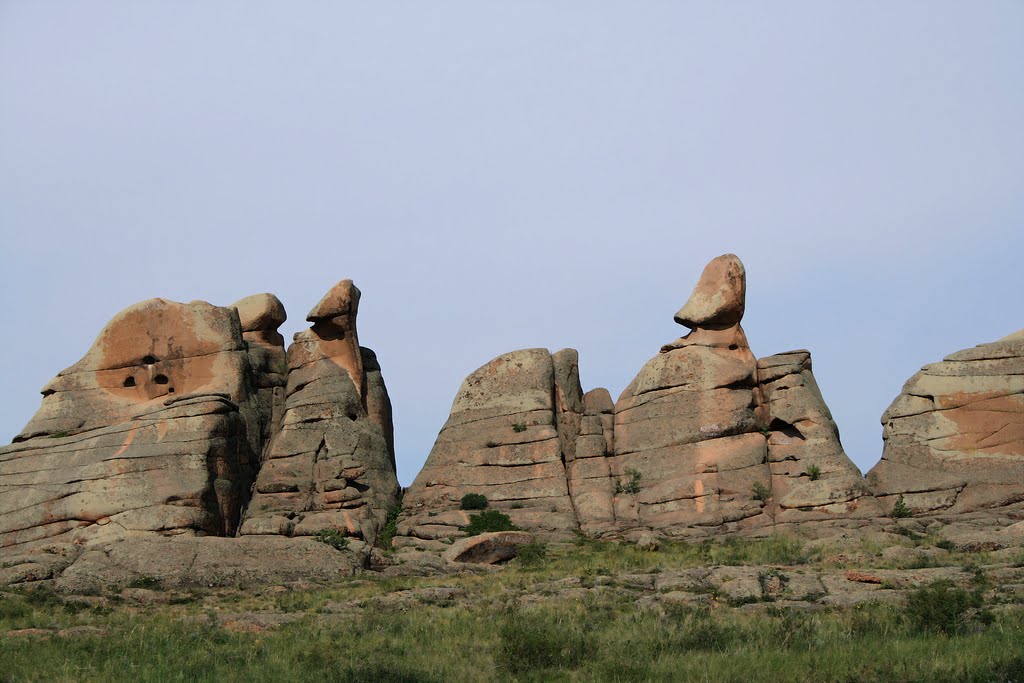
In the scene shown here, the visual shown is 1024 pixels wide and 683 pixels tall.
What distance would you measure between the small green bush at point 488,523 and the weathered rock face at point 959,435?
1388 centimetres

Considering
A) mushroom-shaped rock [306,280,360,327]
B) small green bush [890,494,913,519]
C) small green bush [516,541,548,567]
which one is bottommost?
small green bush [516,541,548,567]

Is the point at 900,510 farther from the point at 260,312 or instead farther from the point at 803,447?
the point at 260,312

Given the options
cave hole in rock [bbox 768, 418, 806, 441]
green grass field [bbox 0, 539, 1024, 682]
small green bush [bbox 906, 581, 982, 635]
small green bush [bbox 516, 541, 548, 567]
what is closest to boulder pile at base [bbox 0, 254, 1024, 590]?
cave hole in rock [bbox 768, 418, 806, 441]

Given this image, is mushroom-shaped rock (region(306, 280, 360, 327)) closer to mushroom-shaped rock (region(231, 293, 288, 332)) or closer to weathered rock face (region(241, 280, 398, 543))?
weathered rock face (region(241, 280, 398, 543))

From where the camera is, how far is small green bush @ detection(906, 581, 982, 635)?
2431 cm

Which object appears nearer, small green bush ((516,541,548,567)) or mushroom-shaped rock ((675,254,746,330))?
small green bush ((516,541,548,567))

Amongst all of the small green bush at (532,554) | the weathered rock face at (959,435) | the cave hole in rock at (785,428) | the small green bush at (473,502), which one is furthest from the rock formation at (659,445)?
the small green bush at (532,554)

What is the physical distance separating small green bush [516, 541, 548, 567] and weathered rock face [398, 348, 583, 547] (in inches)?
131

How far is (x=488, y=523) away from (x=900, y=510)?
49.7 ft

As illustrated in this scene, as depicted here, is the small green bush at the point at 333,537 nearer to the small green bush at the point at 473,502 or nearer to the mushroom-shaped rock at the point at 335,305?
the small green bush at the point at 473,502

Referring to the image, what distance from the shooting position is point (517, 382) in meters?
51.6

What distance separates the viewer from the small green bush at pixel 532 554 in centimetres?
4099

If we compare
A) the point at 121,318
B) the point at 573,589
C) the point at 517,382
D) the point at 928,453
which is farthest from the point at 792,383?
the point at 121,318

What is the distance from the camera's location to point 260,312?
182ft
